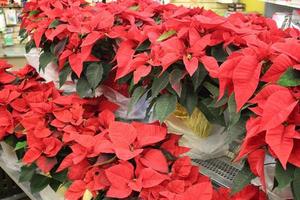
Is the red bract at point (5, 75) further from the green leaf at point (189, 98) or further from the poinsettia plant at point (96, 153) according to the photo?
the green leaf at point (189, 98)

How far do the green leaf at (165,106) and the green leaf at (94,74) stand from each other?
41cm

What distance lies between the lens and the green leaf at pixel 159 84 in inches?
44.3

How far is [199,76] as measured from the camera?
1.12 m

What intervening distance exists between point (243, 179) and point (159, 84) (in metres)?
0.37

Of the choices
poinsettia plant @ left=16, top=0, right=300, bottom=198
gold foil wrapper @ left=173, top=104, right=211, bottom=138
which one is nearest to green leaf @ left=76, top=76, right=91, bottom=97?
poinsettia plant @ left=16, top=0, right=300, bottom=198

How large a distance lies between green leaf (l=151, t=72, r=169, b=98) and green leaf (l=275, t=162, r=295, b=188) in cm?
43

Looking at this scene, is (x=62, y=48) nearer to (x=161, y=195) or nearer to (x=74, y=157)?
(x=74, y=157)

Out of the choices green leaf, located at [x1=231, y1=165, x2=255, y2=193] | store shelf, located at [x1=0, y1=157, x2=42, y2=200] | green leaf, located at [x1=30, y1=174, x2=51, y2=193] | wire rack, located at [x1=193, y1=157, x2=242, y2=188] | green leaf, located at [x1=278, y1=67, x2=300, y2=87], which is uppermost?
green leaf, located at [x1=278, y1=67, x2=300, y2=87]

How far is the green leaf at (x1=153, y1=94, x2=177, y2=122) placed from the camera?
3.67 ft

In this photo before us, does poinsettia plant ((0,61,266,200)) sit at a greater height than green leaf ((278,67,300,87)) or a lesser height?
lesser

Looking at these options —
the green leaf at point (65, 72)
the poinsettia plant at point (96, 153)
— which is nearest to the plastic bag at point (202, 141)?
the poinsettia plant at point (96, 153)

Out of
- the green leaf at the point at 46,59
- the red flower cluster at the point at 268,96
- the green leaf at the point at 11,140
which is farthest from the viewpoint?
the green leaf at the point at 11,140

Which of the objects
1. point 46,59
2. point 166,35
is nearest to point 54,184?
point 46,59

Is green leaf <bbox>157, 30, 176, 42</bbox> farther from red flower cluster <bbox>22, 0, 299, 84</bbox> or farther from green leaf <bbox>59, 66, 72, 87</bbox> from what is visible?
green leaf <bbox>59, 66, 72, 87</bbox>
